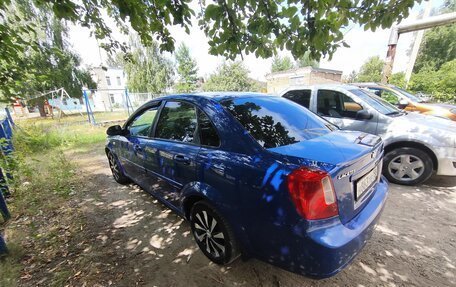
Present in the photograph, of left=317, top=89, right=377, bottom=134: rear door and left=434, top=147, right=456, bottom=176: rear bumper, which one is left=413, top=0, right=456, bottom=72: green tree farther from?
left=434, top=147, right=456, bottom=176: rear bumper

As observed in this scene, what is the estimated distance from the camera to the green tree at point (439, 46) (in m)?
29.5

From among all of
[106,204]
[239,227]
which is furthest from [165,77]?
[239,227]

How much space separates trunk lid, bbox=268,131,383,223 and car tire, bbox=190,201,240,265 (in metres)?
0.89

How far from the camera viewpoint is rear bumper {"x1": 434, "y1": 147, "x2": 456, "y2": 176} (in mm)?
3318

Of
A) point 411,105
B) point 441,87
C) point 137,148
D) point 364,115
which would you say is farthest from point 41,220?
point 441,87

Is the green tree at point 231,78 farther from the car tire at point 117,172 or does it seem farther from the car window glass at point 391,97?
Answer: the car tire at point 117,172

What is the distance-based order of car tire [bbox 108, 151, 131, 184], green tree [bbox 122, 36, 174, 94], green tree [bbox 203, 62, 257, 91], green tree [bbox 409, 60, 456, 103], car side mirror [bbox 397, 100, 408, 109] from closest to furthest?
car tire [bbox 108, 151, 131, 184], car side mirror [bbox 397, 100, 408, 109], green tree [bbox 409, 60, 456, 103], green tree [bbox 122, 36, 174, 94], green tree [bbox 203, 62, 257, 91]

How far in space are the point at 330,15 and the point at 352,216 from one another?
73.2 inches

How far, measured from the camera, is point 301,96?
499cm

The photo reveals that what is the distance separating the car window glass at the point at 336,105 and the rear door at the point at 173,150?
328 centimetres

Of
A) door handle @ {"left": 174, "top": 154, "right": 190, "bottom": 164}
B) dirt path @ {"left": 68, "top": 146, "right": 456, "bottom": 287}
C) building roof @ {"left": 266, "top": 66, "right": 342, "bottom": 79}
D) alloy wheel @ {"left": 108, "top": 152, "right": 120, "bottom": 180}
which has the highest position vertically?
building roof @ {"left": 266, "top": 66, "right": 342, "bottom": 79}

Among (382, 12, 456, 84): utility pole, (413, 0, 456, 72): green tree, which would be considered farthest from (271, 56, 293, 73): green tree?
(382, 12, 456, 84): utility pole

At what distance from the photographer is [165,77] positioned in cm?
3316

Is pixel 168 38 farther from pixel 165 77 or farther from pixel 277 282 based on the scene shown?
pixel 165 77
